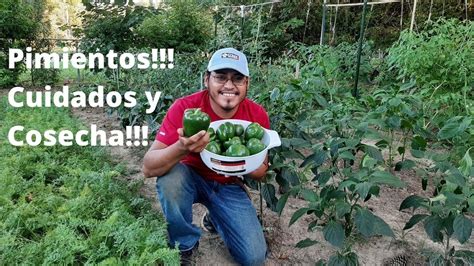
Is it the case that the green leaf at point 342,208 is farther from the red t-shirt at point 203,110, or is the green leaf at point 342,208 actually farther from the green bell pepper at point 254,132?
the red t-shirt at point 203,110

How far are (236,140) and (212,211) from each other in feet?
1.76

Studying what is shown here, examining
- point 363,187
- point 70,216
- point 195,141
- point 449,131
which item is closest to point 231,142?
point 195,141

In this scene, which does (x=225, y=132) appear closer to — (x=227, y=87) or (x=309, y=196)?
(x=227, y=87)

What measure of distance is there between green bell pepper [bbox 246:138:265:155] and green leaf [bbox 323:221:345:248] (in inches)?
18.0

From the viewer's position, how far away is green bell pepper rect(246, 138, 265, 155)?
6.09 feet

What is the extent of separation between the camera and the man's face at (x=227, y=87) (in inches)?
78.6

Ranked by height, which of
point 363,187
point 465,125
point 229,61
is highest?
point 229,61

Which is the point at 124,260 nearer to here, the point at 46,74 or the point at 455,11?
the point at 455,11

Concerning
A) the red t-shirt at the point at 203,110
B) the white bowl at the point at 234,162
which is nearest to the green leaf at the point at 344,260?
the white bowl at the point at 234,162

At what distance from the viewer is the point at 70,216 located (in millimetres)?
2010

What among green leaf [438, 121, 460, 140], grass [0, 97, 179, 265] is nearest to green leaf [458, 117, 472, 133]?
green leaf [438, 121, 460, 140]

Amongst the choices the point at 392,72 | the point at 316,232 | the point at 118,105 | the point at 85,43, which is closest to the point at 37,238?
the point at 316,232

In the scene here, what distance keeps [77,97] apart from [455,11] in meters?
6.53

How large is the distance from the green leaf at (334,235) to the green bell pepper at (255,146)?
46 cm
